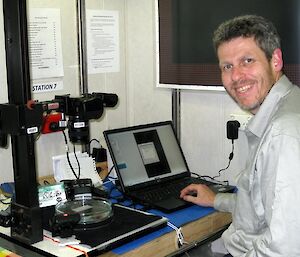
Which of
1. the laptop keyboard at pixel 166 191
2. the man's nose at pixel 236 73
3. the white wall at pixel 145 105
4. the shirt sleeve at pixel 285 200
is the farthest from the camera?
the white wall at pixel 145 105

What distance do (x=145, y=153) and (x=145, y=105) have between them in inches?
18.4

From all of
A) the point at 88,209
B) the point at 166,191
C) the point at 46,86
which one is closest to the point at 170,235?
the point at 88,209

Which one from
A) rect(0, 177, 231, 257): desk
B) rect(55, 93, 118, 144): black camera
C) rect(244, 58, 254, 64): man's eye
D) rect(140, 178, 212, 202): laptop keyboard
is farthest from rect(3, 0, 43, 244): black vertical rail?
rect(244, 58, 254, 64): man's eye

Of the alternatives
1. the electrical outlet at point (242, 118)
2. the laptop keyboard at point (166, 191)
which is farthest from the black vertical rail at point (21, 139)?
the electrical outlet at point (242, 118)

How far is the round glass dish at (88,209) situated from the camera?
5.10 ft

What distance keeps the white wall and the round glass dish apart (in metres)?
0.51

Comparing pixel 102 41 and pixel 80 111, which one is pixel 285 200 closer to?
pixel 80 111

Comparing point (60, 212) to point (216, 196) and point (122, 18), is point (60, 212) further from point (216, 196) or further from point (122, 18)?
point (122, 18)

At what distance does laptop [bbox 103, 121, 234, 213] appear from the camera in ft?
6.45

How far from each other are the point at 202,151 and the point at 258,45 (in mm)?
960

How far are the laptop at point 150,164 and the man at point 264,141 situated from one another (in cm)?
46

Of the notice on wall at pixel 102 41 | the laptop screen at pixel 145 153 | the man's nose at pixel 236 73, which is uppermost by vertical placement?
the notice on wall at pixel 102 41

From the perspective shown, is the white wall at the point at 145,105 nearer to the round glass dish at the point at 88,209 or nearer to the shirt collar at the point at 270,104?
the round glass dish at the point at 88,209

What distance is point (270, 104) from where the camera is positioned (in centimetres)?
138
